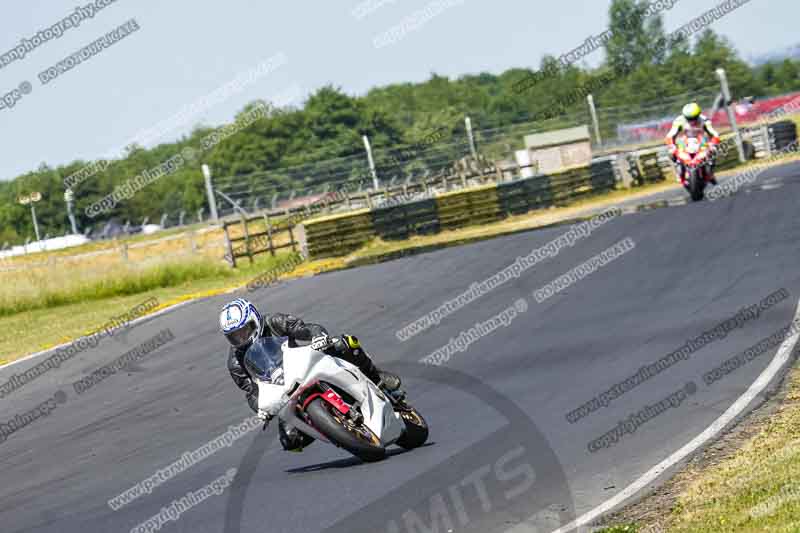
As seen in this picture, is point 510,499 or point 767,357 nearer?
point 510,499

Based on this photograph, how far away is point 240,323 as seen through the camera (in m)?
8.47

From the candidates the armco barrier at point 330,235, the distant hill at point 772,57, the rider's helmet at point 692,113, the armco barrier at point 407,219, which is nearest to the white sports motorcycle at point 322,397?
the rider's helmet at point 692,113

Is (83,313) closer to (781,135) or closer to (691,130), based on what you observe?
(691,130)

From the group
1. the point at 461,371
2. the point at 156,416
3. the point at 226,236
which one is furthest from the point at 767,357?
the point at 226,236

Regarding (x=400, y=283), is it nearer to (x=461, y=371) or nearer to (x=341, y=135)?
(x=461, y=371)

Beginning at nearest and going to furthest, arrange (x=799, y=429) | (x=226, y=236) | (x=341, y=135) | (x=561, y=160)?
(x=799, y=429) < (x=226, y=236) < (x=561, y=160) < (x=341, y=135)

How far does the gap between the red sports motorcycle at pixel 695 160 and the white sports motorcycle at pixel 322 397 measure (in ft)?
50.8

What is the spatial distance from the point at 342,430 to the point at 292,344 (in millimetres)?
904

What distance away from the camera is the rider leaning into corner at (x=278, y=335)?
8.50 m

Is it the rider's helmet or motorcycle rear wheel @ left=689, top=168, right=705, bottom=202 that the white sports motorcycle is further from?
the rider's helmet

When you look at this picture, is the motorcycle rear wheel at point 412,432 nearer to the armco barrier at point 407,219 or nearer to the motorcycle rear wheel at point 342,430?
the motorcycle rear wheel at point 342,430

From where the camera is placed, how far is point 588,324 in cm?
1324

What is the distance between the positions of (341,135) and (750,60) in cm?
3200

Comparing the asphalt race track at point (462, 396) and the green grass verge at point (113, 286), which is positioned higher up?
the green grass verge at point (113, 286)
